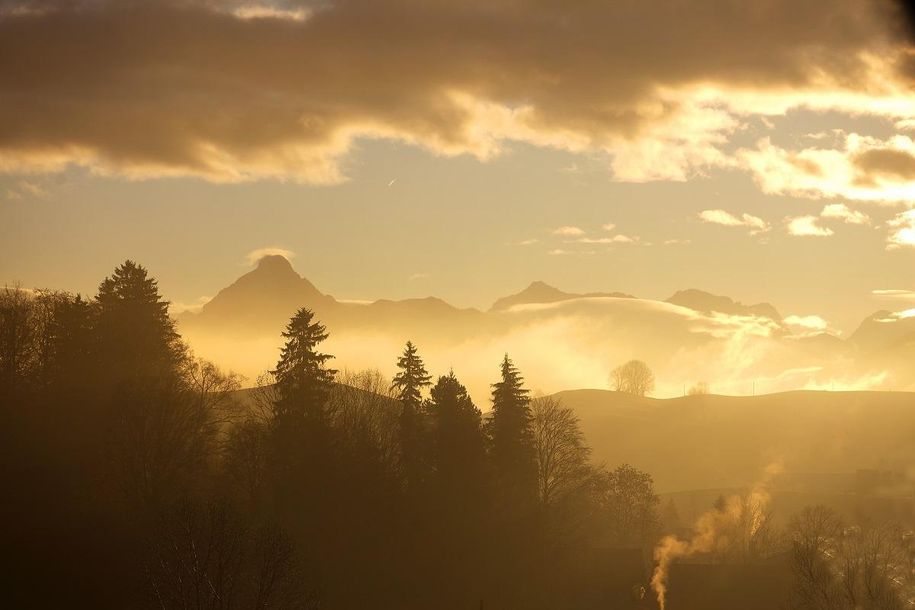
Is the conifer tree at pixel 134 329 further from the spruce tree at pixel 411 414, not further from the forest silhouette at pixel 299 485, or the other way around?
the spruce tree at pixel 411 414

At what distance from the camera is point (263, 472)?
74125 mm

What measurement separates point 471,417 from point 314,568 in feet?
77.8

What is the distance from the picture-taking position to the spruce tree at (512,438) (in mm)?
86562

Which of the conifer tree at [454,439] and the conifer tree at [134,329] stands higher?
the conifer tree at [134,329]

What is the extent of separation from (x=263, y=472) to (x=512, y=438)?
24.3 metres

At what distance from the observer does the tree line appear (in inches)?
2405

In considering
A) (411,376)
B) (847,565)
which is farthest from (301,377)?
(847,565)

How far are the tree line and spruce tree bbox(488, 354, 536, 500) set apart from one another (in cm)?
19

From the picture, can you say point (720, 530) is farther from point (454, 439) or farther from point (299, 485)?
point (299, 485)

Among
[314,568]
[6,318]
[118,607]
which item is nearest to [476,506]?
[314,568]

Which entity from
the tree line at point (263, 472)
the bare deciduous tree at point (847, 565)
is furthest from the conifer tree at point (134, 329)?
the bare deciduous tree at point (847, 565)

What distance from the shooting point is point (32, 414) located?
242 ft

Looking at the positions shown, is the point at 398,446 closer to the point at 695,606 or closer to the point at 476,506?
the point at 476,506

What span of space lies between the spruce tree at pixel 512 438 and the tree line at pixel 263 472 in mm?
187
